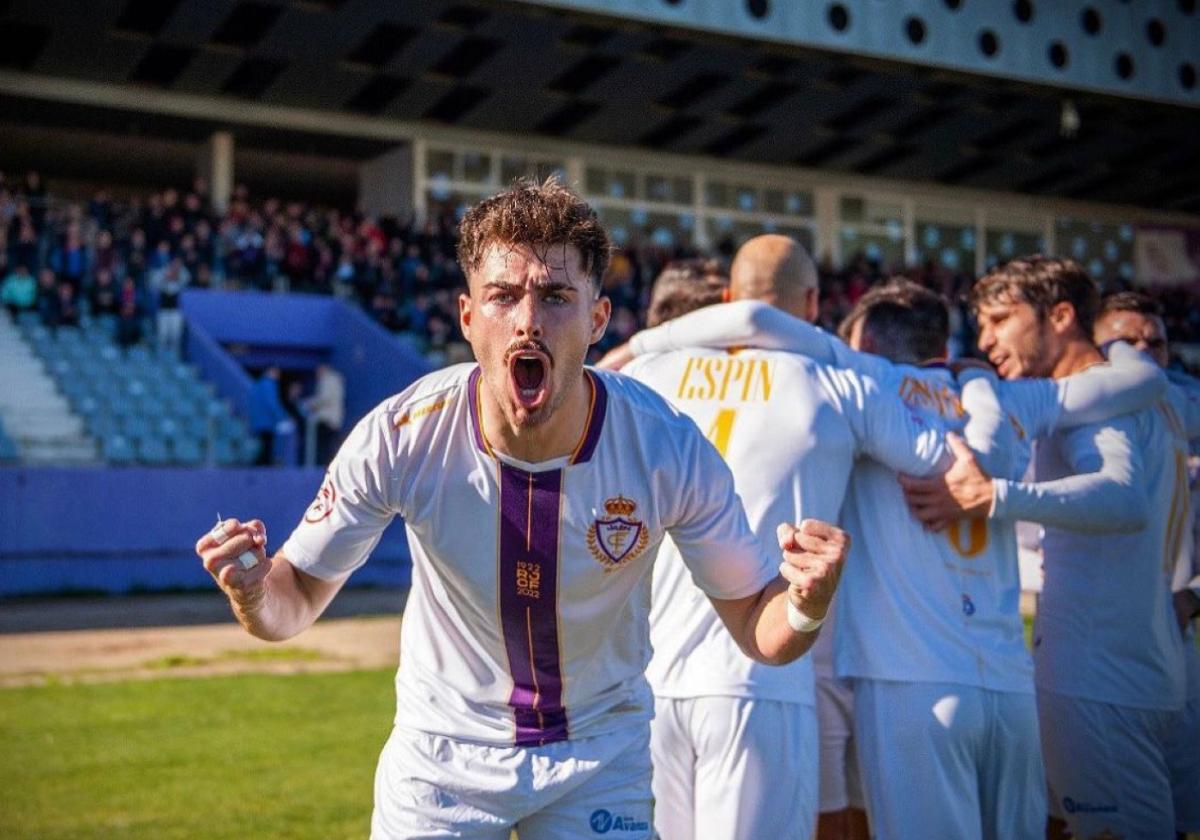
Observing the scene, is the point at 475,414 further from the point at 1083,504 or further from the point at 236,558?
the point at 1083,504

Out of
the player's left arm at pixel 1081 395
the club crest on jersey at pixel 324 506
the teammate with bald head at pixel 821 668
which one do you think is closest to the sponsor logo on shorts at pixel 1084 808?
the teammate with bald head at pixel 821 668

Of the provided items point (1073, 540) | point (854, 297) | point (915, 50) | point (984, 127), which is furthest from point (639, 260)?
point (1073, 540)

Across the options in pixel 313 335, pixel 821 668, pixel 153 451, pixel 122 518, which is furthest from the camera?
pixel 313 335

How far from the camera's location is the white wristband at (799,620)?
11.0 ft

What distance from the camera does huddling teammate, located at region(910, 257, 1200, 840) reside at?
5.31 metres

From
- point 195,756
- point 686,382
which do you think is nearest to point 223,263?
point 195,756

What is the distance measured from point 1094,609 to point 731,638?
1901 mm

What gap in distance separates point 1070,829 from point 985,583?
4.60 ft

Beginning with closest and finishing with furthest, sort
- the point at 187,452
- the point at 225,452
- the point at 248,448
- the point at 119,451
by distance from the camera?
the point at 119,451 < the point at 187,452 < the point at 225,452 < the point at 248,448

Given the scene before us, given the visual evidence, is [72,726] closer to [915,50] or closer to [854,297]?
[854,297]

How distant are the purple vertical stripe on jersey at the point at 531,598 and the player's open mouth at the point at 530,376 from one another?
0.25 m

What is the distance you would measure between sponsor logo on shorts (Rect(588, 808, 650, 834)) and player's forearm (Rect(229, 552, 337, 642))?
0.88 metres

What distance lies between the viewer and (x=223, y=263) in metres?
27.2

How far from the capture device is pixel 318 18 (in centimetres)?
3003
